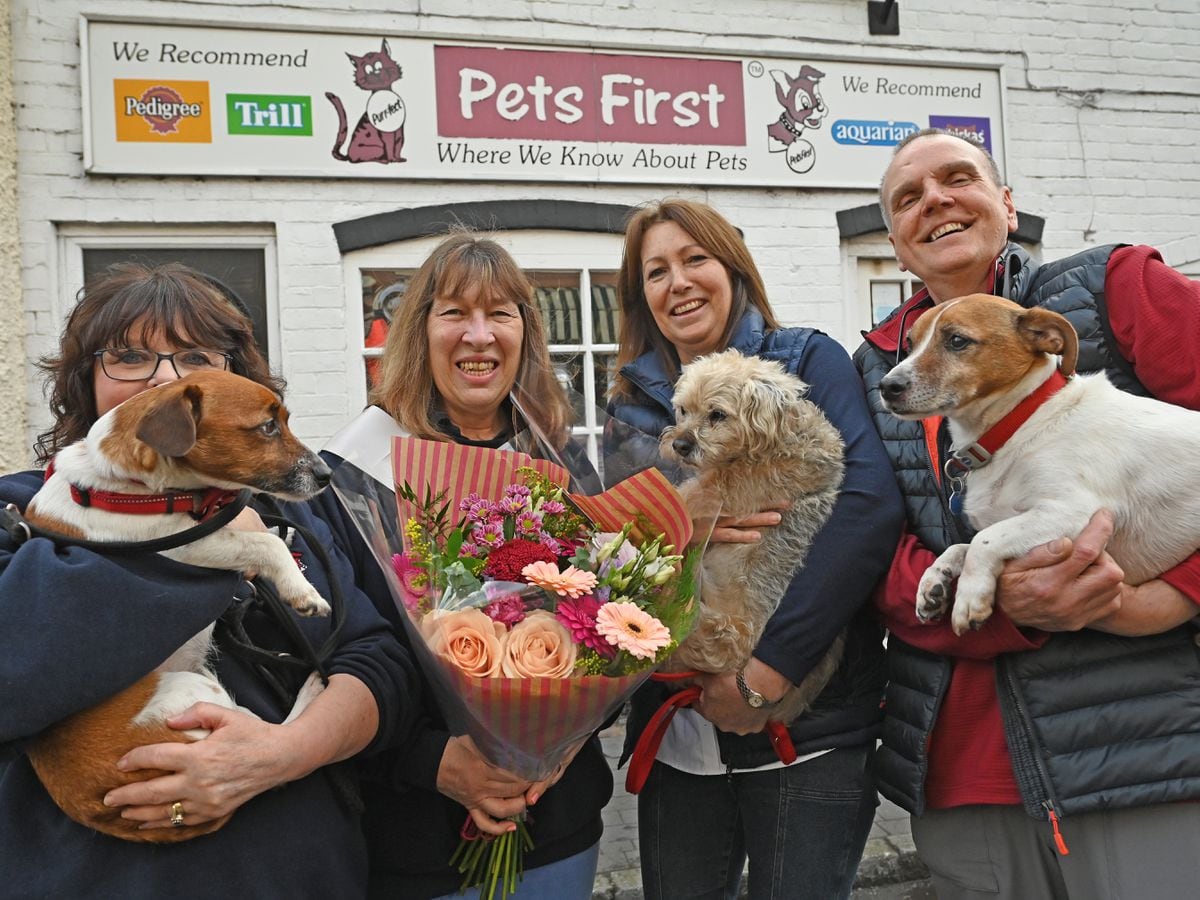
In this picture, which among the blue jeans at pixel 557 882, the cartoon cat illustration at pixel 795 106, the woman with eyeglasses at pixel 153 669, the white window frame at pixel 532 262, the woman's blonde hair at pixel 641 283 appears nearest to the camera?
the woman with eyeglasses at pixel 153 669

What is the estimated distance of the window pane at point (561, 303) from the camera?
5.94 metres

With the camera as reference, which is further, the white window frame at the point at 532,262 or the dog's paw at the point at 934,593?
the white window frame at the point at 532,262

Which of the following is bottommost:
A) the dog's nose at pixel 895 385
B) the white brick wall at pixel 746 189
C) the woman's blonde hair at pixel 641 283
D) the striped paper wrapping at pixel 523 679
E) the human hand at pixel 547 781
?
the human hand at pixel 547 781

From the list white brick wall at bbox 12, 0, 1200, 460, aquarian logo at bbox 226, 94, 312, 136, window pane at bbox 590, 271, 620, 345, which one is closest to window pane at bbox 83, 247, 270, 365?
white brick wall at bbox 12, 0, 1200, 460

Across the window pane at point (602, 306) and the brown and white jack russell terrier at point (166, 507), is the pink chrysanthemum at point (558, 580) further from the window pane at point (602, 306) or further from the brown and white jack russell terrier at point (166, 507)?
the window pane at point (602, 306)

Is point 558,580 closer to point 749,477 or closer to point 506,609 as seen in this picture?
point 506,609

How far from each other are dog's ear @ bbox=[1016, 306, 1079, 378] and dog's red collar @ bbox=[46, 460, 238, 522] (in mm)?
1833

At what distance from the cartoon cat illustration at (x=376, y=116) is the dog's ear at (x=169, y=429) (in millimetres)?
4193

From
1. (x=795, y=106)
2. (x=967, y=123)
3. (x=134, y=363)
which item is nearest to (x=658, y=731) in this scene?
(x=134, y=363)

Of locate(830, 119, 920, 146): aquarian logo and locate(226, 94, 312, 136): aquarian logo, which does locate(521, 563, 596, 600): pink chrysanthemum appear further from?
locate(830, 119, 920, 146): aquarian logo

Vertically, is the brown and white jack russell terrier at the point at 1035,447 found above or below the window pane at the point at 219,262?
below

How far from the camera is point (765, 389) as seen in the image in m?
2.57

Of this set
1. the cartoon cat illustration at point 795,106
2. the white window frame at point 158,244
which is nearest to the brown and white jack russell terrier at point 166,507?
the white window frame at point 158,244

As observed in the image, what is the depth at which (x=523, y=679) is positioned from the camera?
1630 mm
